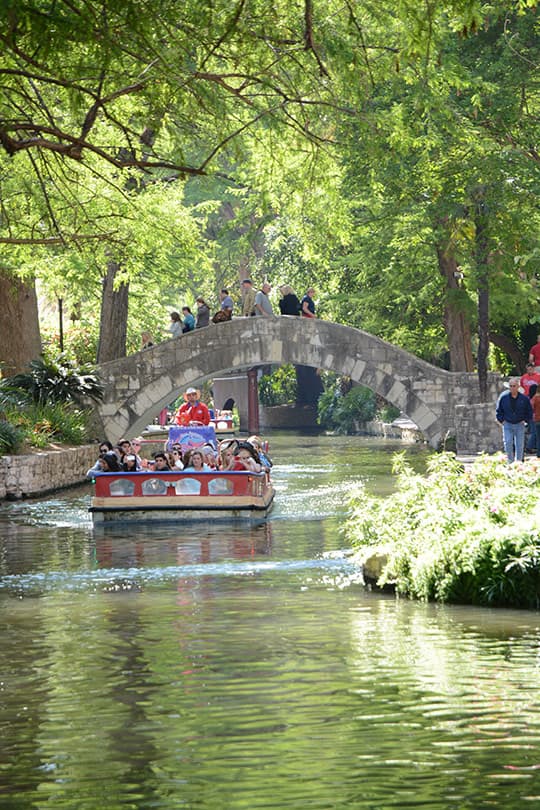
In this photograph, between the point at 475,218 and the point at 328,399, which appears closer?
the point at 475,218

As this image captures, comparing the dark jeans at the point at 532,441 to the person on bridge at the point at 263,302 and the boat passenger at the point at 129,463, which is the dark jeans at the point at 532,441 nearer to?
the boat passenger at the point at 129,463

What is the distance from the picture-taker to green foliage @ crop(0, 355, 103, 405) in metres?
33.7

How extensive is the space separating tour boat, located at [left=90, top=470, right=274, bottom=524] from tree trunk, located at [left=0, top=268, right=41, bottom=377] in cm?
1059

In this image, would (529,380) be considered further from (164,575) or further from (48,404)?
(164,575)

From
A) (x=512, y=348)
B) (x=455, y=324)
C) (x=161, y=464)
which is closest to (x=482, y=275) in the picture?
(x=455, y=324)

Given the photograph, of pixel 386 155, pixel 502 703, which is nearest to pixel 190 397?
pixel 386 155

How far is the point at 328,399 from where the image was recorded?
62.3 metres

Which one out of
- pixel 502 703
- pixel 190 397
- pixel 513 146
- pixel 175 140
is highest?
pixel 513 146

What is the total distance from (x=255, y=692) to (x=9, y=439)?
61.6ft

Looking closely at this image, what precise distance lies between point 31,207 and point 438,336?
19.8 m

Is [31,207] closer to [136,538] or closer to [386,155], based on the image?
[136,538]

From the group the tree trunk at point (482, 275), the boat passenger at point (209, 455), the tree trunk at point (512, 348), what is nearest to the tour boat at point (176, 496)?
the boat passenger at point (209, 455)

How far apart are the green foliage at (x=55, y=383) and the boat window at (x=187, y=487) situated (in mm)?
9742

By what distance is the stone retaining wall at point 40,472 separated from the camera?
27.2 metres
